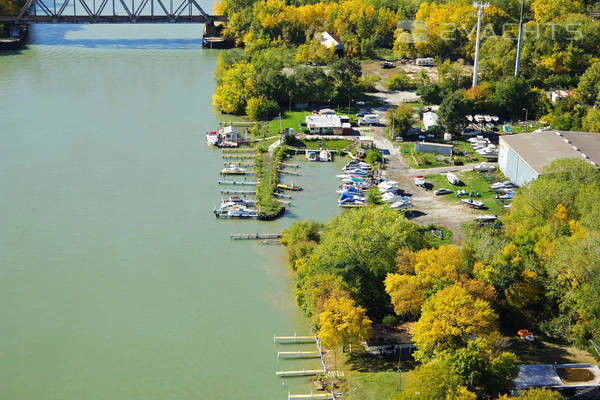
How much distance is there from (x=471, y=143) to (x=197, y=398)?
1634cm

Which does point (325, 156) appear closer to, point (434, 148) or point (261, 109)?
point (434, 148)

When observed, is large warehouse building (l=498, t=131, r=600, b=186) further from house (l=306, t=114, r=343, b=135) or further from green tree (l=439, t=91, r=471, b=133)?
house (l=306, t=114, r=343, b=135)

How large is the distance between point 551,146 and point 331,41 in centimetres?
1827

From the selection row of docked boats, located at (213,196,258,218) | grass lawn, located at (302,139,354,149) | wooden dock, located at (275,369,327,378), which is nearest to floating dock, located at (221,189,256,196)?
row of docked boats, located at (213,196,258,218)

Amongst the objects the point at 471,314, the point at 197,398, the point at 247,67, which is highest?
the point at 247,67

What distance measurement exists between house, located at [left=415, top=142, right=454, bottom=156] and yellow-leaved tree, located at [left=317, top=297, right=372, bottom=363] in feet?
40.2

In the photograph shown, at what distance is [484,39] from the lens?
38094 millimetres

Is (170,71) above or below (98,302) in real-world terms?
above

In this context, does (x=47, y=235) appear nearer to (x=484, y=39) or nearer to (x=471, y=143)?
(x=471, y=143)

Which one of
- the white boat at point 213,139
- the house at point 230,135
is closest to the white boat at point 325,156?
the house at point 230,135

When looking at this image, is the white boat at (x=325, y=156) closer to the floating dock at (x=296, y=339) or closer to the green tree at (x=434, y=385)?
the floating dock at (x=296, y=339)

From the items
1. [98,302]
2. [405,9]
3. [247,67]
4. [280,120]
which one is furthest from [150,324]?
[405,9]

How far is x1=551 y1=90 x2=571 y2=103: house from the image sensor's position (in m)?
31.2

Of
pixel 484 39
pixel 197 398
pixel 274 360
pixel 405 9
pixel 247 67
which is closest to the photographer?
pixel 197 398
